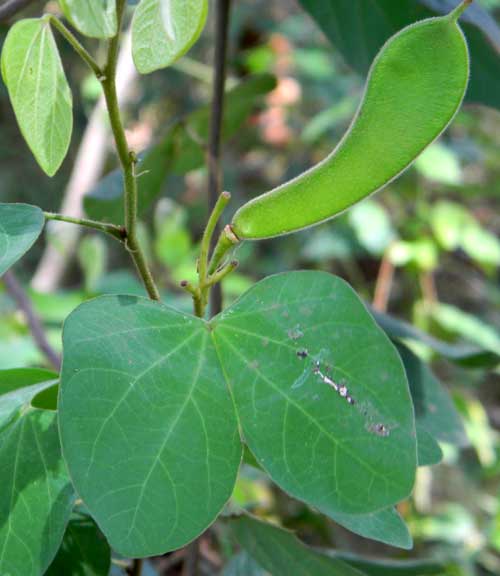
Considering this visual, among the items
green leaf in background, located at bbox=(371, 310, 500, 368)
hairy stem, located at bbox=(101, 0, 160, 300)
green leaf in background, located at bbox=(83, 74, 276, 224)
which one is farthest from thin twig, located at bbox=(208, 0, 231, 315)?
hairy stem, located at bbox=(101, 0, 160, 300)

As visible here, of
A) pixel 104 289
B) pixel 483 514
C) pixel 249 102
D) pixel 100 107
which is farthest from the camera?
pixel 483 514

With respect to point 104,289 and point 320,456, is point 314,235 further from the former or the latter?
point 320,456

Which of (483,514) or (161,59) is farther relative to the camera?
(483,514)

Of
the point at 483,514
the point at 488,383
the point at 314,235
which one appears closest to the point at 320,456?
the point at 314,235

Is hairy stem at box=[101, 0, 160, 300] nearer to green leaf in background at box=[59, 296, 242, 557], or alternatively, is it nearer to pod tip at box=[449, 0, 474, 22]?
green leaf in background at box=[59, 296, 242, 557]

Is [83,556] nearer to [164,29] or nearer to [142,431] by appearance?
[142,431]

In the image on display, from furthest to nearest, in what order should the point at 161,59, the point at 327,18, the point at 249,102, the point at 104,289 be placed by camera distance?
the point at 104,289
the point at 249,102
the point at 327,18
the point at 161,59

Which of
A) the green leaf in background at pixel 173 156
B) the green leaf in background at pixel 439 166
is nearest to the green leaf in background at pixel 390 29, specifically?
the green leaf in background at pixel 173 156

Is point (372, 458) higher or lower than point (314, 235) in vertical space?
higher
